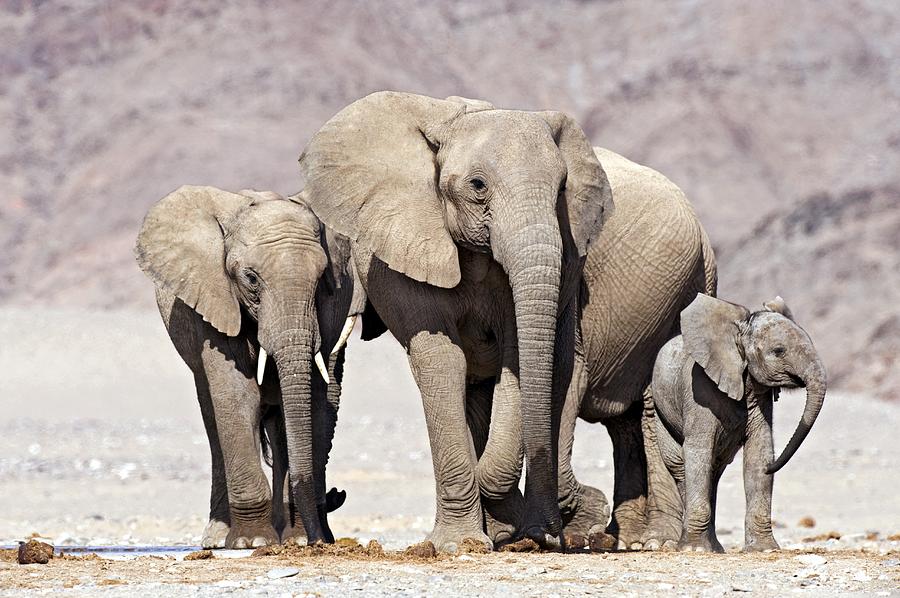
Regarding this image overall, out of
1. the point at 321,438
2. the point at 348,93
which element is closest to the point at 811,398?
the point at 321,438

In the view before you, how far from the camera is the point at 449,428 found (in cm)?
1128

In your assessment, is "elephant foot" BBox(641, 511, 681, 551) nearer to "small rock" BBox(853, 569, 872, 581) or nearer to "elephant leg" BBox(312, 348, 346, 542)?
"elephant leg" BBox(312, 348, 346, 542)

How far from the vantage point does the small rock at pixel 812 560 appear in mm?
10406

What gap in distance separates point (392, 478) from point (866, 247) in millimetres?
34596

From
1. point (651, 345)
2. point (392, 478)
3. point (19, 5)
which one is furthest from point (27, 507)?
point (19, 5)

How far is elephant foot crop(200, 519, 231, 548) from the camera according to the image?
13.1m

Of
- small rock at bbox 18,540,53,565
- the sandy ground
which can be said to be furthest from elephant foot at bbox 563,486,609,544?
small rock at bbox 18,540,53,565

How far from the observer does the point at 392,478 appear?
27.5 meters

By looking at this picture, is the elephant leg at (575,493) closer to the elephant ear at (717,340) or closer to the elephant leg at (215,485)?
the elephant ear at (717,340)

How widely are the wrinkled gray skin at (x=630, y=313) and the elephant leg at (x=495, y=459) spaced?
2.03 feet

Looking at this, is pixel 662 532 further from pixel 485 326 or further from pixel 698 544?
pixel 485 326

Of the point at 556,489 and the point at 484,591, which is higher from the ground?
the point at 556,489

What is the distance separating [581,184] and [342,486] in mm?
15376

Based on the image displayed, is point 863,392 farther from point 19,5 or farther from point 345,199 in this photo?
point 19,5
